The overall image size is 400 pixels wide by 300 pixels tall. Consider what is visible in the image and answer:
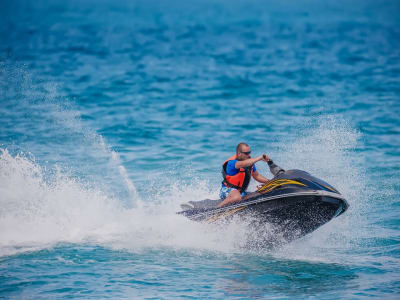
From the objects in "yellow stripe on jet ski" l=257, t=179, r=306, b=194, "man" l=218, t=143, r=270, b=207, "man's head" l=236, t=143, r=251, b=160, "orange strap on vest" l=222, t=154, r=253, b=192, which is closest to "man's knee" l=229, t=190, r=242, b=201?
"man" l=218, t=143, r=270, b=207

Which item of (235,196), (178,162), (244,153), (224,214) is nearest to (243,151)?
(244,153)

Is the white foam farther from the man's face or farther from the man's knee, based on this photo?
the man's face

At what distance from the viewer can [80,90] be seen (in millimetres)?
24891

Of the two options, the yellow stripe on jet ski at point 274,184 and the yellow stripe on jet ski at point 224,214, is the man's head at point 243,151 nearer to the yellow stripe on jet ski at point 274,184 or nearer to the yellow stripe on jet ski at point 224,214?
the yellow stripe on jet ski at point 274,184

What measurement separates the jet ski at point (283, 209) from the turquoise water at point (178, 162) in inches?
10.1

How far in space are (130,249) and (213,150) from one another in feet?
23.6

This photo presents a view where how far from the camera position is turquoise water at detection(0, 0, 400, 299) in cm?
948

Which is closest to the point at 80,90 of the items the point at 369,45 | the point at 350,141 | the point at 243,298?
the point at 350,141

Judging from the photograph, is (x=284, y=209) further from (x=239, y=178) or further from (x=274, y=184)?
(x=239, y=178)

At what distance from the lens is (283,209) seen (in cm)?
984

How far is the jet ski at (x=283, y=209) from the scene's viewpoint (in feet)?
31.5

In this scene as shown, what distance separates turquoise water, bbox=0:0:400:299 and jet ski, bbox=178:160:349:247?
257mm

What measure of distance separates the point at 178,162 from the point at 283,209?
6644mm

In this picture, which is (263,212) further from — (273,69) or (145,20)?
(145,20)
